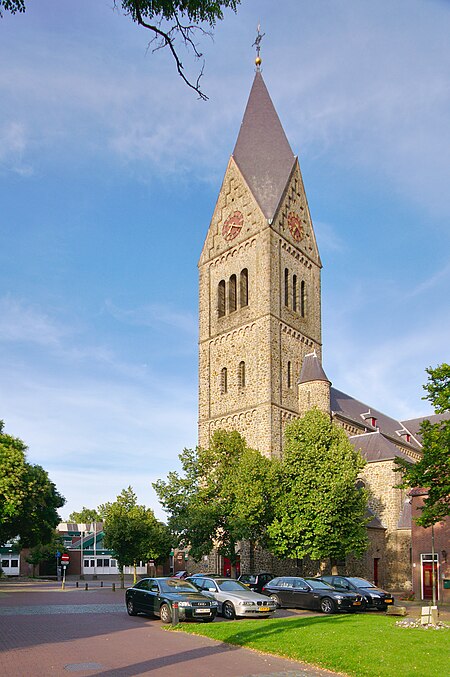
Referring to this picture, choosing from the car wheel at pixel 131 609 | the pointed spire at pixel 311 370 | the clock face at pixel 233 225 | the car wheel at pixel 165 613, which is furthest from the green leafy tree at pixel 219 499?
the clock face at pixel 233 225

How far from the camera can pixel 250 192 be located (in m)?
53.2

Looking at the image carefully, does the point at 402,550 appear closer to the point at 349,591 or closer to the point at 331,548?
the point at 331,548

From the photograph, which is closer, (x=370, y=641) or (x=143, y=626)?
(x=370, y=641)

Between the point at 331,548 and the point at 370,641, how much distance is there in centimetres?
2112

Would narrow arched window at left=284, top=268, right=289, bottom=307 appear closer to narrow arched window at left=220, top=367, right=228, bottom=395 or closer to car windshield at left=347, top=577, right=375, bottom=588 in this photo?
narrow arched window at left=220, top=367, right=228, bottom=395

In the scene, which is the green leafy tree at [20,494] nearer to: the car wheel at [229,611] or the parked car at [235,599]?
the parked car at [235,599]

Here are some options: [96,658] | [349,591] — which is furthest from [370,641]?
[349,591]

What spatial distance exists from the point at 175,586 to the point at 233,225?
36.5 metres

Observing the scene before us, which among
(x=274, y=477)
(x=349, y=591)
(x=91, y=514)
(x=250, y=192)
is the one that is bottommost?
(x=91, y=514)

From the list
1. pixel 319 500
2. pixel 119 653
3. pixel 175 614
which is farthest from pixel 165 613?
pixel 319 500

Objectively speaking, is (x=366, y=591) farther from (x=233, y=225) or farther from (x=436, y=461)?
(x=233, y=225)

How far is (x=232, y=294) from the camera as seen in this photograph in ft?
173

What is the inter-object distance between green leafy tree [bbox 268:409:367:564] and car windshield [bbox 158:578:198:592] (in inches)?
543

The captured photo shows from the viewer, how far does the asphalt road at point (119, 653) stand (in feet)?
40.1
